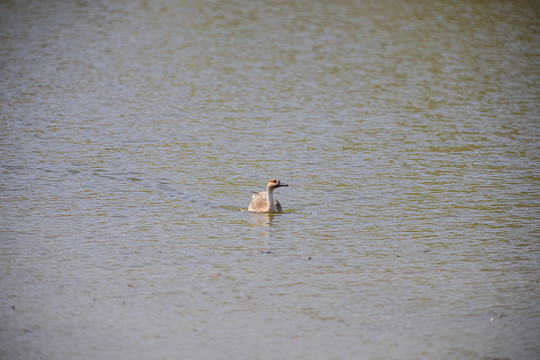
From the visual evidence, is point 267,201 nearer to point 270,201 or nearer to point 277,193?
point 270,201

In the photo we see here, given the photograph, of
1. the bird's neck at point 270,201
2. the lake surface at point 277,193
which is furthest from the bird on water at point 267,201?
the lake surface at point 277,193

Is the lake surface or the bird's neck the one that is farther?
the bird's neck

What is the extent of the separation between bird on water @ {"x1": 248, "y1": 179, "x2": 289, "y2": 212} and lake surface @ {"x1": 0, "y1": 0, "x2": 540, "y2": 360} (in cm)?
24

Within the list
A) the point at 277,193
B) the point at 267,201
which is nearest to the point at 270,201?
the point at 267,201

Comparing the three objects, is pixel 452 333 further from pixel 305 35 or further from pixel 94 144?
pixel 305 35

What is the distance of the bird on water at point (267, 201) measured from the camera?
13.8m

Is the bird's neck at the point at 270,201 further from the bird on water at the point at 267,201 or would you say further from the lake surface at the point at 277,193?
the lake surface at the point at 277,193

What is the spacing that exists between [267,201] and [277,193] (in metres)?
1.92

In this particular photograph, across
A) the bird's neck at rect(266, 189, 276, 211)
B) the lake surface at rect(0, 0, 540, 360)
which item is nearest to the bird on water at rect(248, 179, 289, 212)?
the bird's neck at rect(266, 189, 276, 211)

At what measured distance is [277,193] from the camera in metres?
15.7

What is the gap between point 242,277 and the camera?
10.2 meters

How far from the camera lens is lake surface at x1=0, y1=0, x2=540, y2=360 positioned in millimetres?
8648

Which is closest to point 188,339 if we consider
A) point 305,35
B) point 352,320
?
point 352,320

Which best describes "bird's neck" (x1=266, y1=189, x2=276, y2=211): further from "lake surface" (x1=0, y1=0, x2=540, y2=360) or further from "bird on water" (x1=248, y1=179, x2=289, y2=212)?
"lake surface" (x1=0, y1=0, x2=540, y2=360)
